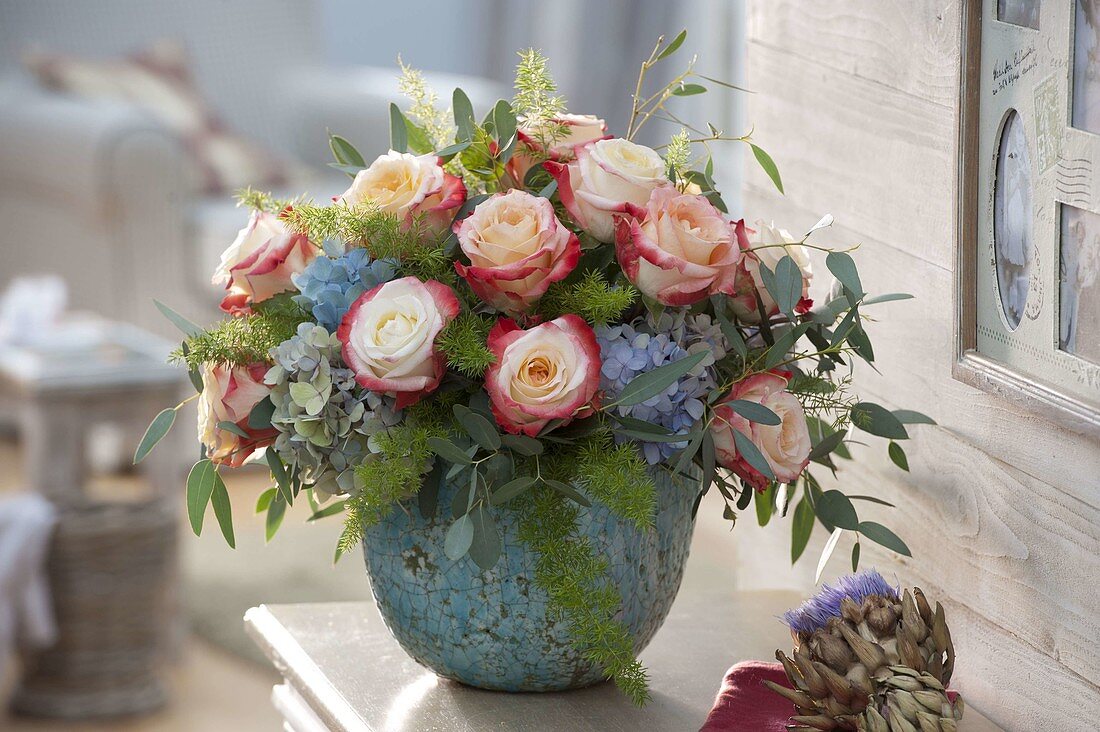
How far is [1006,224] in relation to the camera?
0.73m

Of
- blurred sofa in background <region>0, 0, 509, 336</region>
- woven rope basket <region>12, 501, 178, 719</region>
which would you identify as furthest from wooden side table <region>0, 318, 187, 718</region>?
blurred sofa in background <region>0, 0, 509, 336</region>

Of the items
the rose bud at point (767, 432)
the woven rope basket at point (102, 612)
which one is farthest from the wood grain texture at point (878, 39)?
the woven rope basket at point (102, 612)

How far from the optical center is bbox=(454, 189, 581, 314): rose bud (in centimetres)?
68

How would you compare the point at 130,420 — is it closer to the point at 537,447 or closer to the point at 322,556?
the point at 322,556

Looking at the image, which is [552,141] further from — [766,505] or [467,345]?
[766,505]

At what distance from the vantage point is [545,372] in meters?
0.67

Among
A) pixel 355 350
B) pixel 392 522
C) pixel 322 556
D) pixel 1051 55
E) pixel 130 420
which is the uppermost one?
pixel 1051 55

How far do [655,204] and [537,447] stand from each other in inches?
5.6

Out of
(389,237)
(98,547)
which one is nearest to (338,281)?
(389,237)

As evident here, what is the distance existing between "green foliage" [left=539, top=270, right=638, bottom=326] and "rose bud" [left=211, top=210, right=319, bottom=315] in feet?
0.49

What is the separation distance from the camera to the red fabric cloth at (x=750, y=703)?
2.39 feet

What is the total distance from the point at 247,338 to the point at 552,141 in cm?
21

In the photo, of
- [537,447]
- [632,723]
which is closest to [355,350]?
[537,447]

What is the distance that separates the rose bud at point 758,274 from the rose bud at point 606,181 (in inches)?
2.7
